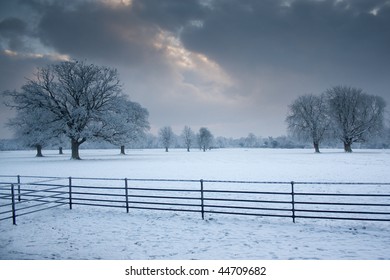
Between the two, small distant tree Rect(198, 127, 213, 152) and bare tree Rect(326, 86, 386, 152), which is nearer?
bare tree Rect(326, 86, 386, 152)

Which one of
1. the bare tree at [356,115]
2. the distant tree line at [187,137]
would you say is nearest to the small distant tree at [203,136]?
the distant tree line at [187,137]

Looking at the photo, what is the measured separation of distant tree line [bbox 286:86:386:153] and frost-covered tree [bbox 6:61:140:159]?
4302 centimetres

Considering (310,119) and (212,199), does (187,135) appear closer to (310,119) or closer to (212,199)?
(310,119)

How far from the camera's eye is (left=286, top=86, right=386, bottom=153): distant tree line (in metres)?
47.2

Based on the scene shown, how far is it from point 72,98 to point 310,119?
162 feet

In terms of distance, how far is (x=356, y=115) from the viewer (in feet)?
156

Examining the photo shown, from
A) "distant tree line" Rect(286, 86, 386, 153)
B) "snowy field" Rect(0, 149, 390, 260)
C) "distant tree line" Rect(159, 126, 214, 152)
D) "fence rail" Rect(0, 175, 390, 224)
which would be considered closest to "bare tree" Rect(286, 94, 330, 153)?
"distant tree line" Rect(286, 86, 386, 153)

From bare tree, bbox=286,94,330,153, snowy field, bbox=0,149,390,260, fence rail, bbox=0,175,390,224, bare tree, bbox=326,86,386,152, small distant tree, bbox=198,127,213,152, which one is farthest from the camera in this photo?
small distant tree, bbox=198,127,213,152

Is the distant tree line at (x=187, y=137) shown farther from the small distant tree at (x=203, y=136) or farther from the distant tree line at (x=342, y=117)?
the distant tree line at (x=342, y=117)

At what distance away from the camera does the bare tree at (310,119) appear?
2002 inches

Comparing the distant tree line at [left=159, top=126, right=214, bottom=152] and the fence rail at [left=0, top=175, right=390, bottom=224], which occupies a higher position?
the distant tree line at [left=159, top=126, right=214, bottom=152]

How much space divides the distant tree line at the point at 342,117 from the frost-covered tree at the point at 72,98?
4302 cm

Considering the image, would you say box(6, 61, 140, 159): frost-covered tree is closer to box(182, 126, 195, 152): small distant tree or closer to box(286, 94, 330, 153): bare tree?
box(286, 94, 330, 153): bare tree
